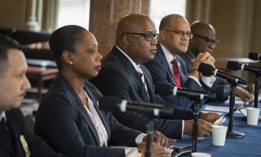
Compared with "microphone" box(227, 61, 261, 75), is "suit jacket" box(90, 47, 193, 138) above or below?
below

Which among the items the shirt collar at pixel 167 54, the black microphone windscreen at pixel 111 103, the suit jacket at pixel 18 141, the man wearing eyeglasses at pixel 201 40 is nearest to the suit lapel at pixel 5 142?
the suit jacket at pixel 18 141

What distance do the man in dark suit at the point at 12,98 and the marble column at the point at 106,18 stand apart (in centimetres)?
227

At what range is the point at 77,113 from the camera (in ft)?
9.10

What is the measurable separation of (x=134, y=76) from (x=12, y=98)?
1.52 m

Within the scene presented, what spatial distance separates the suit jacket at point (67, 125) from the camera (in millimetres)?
2643

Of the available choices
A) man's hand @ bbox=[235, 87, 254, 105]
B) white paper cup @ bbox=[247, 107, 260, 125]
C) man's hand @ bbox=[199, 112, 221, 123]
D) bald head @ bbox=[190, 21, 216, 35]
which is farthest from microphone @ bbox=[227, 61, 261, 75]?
bald head @ bbox=[190, 21, 216, 35]

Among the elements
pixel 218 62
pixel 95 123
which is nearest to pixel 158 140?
pixel 95 123

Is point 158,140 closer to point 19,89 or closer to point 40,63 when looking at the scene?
point 19,89

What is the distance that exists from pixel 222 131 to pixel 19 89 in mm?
1315

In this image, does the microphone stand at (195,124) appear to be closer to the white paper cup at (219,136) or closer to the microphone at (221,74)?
the white paper cup at (219,136)

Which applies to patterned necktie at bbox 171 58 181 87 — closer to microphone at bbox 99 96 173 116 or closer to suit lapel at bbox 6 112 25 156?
suit lapel at bbox 6 112 25 156

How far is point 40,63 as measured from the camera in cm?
911

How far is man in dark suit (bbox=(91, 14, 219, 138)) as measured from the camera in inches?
136

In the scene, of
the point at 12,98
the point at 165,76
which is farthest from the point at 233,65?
the point at 12,98
